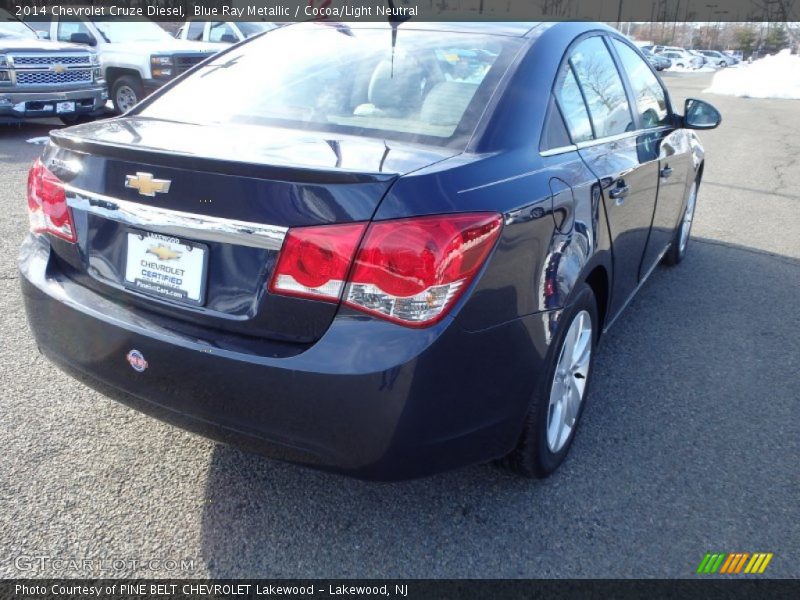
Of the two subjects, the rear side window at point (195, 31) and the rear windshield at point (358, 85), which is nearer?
the rear windshield at point (358, 85)

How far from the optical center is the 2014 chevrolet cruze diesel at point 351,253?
1.86 metres

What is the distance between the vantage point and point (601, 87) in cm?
314

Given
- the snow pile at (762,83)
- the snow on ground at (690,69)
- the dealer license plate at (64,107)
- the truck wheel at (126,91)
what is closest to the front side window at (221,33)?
the truck wheel at (126,91)

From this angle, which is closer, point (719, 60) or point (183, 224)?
point (183, 224)

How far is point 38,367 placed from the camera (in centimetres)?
336

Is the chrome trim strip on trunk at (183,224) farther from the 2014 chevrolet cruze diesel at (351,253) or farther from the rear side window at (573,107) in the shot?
the rear side window at (573,107)

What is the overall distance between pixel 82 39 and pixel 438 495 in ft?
39.2

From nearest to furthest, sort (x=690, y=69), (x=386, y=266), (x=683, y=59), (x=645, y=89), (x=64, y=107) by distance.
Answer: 1. (x=386, y=266)
2. (x=645, y=89)
3. (x=64, y=107)
4. (x=690, y=69)
5. (x=683, y=59)

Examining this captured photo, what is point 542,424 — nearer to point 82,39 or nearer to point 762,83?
point 82,39

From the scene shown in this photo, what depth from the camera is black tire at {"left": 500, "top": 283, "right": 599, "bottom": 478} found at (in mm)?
2354

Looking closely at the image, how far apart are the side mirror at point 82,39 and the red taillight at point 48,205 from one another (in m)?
10.9

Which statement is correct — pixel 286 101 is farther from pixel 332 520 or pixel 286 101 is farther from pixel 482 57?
pixel 332 520

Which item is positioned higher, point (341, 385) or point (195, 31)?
point (195, 31)

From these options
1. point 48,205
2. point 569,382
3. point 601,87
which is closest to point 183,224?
point 48,205
